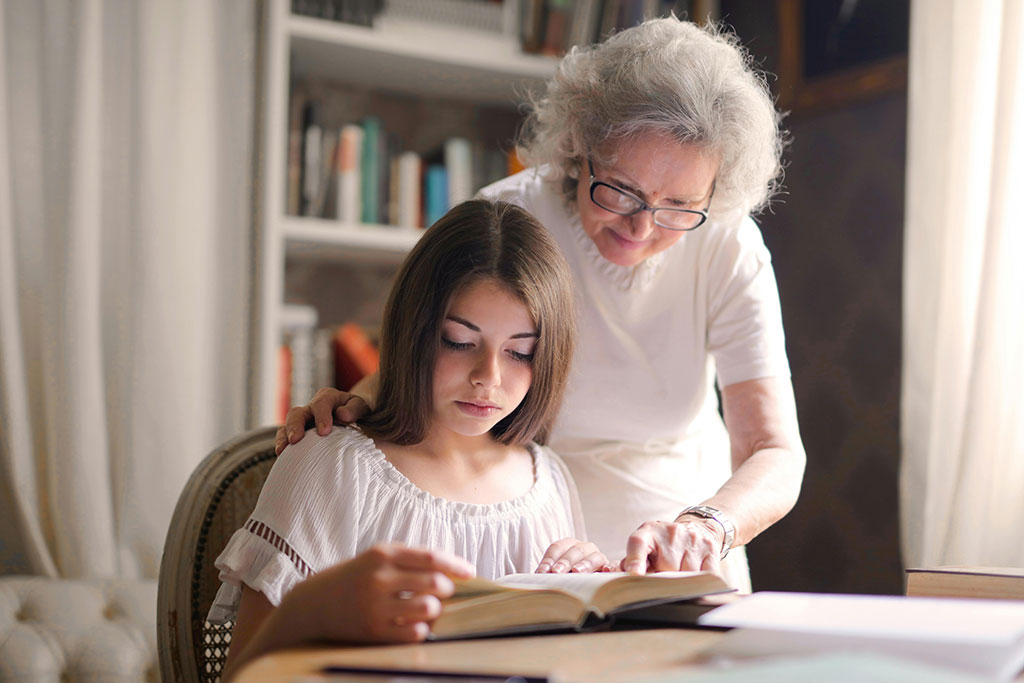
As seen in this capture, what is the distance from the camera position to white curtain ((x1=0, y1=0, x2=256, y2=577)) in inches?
85.0

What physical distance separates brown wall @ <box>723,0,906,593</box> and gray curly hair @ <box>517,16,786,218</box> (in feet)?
3.12

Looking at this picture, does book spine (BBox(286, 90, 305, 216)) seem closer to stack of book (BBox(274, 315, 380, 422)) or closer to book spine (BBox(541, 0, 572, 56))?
stack of book (BBox(274, 315, 380, 422))

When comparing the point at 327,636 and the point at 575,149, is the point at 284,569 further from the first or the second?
the point at 575,149

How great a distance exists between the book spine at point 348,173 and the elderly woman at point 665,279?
1.00 m

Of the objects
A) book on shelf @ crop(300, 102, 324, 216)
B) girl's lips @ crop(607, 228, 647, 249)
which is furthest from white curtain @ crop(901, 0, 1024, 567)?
book on shelf @ crop(300, 102, 324, 216)

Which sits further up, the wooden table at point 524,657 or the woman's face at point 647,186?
the woman's face at point 647,186

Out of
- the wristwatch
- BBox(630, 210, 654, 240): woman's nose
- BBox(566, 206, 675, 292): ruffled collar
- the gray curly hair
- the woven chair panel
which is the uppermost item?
the gray curly hair

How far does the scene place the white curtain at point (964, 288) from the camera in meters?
1.85

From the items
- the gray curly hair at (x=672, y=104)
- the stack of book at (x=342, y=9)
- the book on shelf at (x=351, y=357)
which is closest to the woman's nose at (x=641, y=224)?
the gray curly hair at (x=672, y=104)

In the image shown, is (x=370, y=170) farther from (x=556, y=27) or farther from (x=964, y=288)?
(x=964, y=288)

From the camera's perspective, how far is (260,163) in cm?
250

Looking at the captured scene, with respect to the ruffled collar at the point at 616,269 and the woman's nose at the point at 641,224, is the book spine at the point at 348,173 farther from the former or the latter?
the woman's nose at the point at 641,224

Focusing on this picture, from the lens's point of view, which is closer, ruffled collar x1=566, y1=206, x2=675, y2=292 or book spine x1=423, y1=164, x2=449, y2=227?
ruffled collar x1=566, y1=206, x2=675, y2=292

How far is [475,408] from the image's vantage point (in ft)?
3.92
